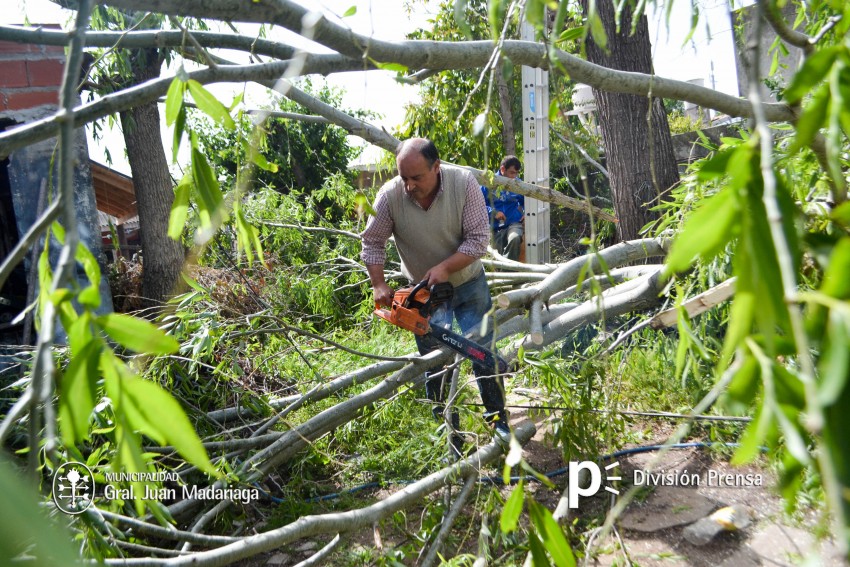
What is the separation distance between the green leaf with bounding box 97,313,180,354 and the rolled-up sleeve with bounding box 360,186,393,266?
139 inches

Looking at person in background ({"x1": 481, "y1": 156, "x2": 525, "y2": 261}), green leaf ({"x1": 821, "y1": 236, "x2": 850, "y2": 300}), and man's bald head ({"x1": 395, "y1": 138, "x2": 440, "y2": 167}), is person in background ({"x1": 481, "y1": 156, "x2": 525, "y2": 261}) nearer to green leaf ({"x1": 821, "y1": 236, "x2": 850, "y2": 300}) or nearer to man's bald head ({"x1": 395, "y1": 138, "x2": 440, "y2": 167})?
man's bald head ({"x1": 395, "y1": 138, "x2": 440, "y2": 167})

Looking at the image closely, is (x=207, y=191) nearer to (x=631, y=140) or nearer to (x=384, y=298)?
(x=384, y=298)

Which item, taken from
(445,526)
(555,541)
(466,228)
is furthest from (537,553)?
(466,228)

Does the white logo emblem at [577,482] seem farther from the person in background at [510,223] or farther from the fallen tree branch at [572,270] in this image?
the person in background at [510,223]

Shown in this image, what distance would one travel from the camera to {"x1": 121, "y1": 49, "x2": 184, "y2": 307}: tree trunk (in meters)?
8.23

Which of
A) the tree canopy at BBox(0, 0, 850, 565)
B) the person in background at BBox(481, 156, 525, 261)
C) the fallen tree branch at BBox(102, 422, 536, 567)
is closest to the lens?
the tree canopy at BBox(0, 0, 850, 565)

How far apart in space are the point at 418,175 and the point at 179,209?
2776mm

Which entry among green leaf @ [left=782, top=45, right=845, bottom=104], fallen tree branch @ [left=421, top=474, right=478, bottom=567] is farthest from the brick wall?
green leaf @ [left=782, top=45, right=845, bottom=104]

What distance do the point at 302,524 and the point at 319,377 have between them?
4.92 feet

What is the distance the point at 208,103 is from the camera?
1194 mm

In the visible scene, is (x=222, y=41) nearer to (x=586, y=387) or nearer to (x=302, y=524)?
(x=302, y=524)

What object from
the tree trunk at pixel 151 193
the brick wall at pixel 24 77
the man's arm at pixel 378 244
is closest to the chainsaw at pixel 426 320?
the man's arm at pixel 378 244

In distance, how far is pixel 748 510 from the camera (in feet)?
10.2

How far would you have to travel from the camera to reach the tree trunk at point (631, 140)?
17.7 feet
